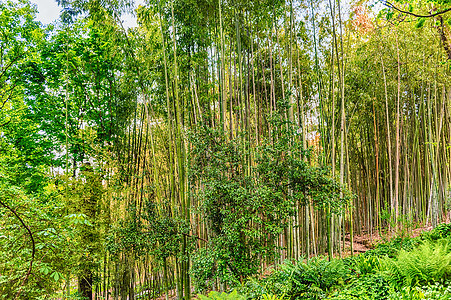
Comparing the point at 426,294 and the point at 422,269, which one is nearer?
the point at 426,294

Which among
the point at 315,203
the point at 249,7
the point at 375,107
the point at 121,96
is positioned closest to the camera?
the point at 315,203

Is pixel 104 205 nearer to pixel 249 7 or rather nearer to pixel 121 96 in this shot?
pixel 121 96

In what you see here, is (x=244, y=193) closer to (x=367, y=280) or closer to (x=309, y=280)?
(x=309, y=280)

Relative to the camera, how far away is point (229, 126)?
4.49 metres

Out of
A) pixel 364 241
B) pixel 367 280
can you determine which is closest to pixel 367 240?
pixel 364 241

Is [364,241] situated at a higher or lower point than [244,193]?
lower

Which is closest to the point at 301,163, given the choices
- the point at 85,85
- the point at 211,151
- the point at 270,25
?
the point at 211,151

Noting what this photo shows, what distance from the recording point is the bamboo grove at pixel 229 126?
3.43 m

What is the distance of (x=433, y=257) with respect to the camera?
2.15m

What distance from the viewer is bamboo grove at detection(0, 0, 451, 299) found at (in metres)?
3.43

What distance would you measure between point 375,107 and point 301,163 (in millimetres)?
4328

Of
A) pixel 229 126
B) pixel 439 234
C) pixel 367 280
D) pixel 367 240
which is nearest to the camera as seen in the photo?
pixel 367 280

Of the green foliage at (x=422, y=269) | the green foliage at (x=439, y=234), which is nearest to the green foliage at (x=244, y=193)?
the green foliage at (x=422, y=269)

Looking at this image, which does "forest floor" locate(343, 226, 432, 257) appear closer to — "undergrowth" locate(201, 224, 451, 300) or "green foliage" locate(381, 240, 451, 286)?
"undergrowth" locate(201, 224, 451, 300)
